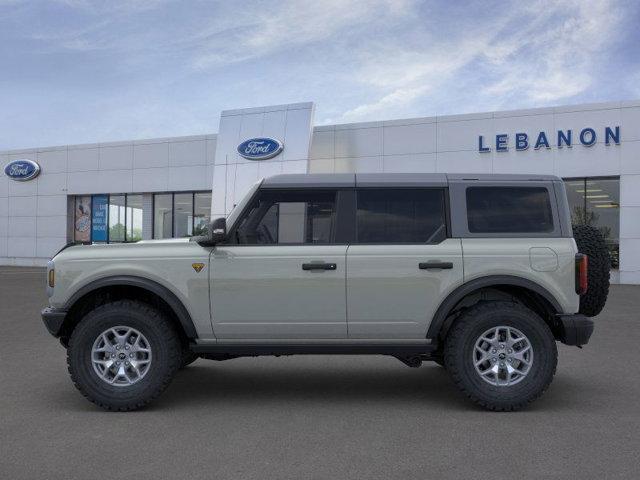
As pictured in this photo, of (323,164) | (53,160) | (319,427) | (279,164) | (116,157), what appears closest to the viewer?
(319,427)

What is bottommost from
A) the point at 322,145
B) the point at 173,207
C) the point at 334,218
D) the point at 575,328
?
the point at 575,328

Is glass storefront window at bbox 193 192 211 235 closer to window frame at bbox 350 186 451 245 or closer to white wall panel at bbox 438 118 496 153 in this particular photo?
white wall panel at bbox 438 118 496 153

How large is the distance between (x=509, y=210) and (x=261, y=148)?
67.3 feet

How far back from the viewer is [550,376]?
5.17 m

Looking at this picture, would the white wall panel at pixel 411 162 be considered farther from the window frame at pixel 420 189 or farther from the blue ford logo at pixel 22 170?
the window frame at pixel 420 189

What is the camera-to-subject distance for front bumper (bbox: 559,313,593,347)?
206 inches

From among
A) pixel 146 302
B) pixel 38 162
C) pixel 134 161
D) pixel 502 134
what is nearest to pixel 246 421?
pixel 146 302

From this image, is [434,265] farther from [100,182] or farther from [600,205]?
[100,182]

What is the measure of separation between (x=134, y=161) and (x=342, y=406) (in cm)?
2678

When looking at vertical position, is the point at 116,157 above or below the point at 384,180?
above

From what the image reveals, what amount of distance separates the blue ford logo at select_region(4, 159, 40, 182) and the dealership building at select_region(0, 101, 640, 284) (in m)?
0.06

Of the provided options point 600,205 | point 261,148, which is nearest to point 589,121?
point 600,205

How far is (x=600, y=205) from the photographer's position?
2227 cm

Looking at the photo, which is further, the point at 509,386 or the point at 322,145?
the point at 322,145
